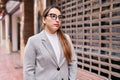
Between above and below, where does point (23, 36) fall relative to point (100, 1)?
below

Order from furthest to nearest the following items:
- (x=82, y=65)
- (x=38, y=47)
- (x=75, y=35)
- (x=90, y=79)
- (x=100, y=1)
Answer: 1. (x=75, y=35)
2. (x=82, y=65)
3. (x=90, y=79)
4. (x=100, y=1)
5. (x=38, y=47)

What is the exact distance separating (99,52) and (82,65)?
2.61 ft

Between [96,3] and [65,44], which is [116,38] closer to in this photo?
[96,3]

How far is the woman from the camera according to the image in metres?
1.79

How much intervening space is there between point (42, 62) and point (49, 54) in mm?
93

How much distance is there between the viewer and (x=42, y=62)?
1784 millimetres

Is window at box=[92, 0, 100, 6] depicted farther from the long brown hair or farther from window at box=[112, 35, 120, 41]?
the long brown hair

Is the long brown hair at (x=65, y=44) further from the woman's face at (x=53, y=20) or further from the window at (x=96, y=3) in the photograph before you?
the window at (x=96, y=3)

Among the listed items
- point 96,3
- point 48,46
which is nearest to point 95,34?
point 96,3

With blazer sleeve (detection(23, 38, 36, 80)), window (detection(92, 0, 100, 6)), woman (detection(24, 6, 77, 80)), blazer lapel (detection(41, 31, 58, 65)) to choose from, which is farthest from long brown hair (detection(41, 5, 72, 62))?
window (detection(92, 0, 100, 6))

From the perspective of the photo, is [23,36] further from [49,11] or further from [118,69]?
[49,11]

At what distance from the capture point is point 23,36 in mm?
8156

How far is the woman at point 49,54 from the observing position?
5.89ft

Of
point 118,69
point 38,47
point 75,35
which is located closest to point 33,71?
point 38,47
